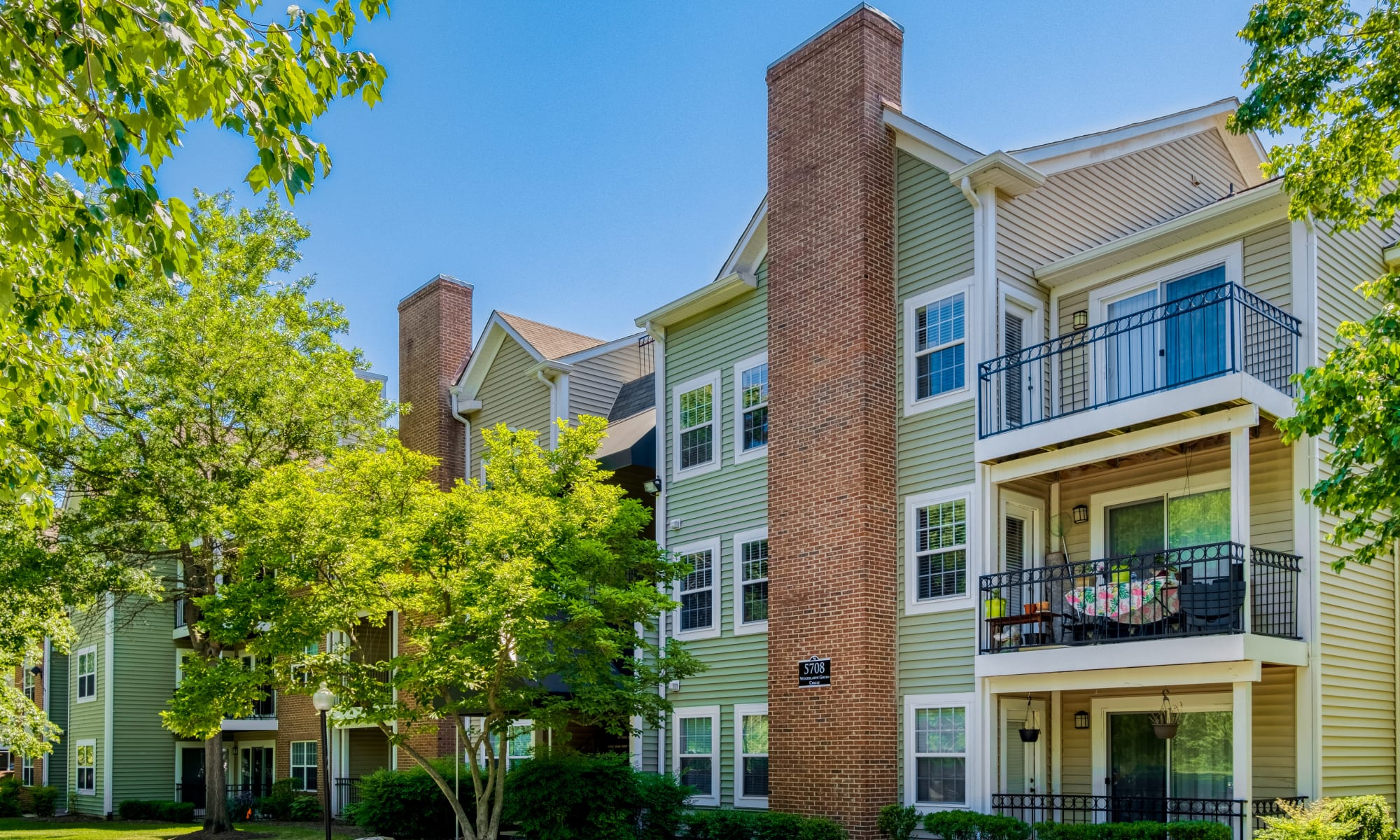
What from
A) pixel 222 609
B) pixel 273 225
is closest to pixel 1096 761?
pixel 222 609

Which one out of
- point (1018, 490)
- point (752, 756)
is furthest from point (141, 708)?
point (1018, 490)

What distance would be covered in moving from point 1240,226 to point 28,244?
45.0 ft

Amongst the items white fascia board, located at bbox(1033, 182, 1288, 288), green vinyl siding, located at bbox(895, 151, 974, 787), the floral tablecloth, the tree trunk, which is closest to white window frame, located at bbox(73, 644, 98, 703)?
the tree trunk

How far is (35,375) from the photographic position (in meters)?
9.55

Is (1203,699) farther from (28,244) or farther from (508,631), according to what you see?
(28,244)

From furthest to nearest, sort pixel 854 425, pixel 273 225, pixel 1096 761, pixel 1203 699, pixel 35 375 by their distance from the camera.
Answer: pixel 273 225 → pixel 854 425 → pixel 1096 761 → pixel 1203 699 → pixel 35 375

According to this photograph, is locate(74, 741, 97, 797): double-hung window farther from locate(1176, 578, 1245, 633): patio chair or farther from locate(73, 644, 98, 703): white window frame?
locate(1176, 578, 1245, 633): patio chair

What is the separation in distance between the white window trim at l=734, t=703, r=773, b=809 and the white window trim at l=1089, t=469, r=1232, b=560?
5885 mm

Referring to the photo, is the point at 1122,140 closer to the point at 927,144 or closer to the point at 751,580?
the point at 927,144

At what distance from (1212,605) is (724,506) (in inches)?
357

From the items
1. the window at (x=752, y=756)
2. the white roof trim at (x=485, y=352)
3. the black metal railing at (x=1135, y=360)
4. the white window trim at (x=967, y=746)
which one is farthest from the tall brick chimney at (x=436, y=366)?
the black metal railing at (x=1135, y=360)

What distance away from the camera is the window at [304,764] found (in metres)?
34.6

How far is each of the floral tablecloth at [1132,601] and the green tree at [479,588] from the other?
5.94 m

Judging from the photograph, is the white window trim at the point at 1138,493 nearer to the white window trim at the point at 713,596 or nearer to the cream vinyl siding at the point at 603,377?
the white window trim at the point at 713,596
